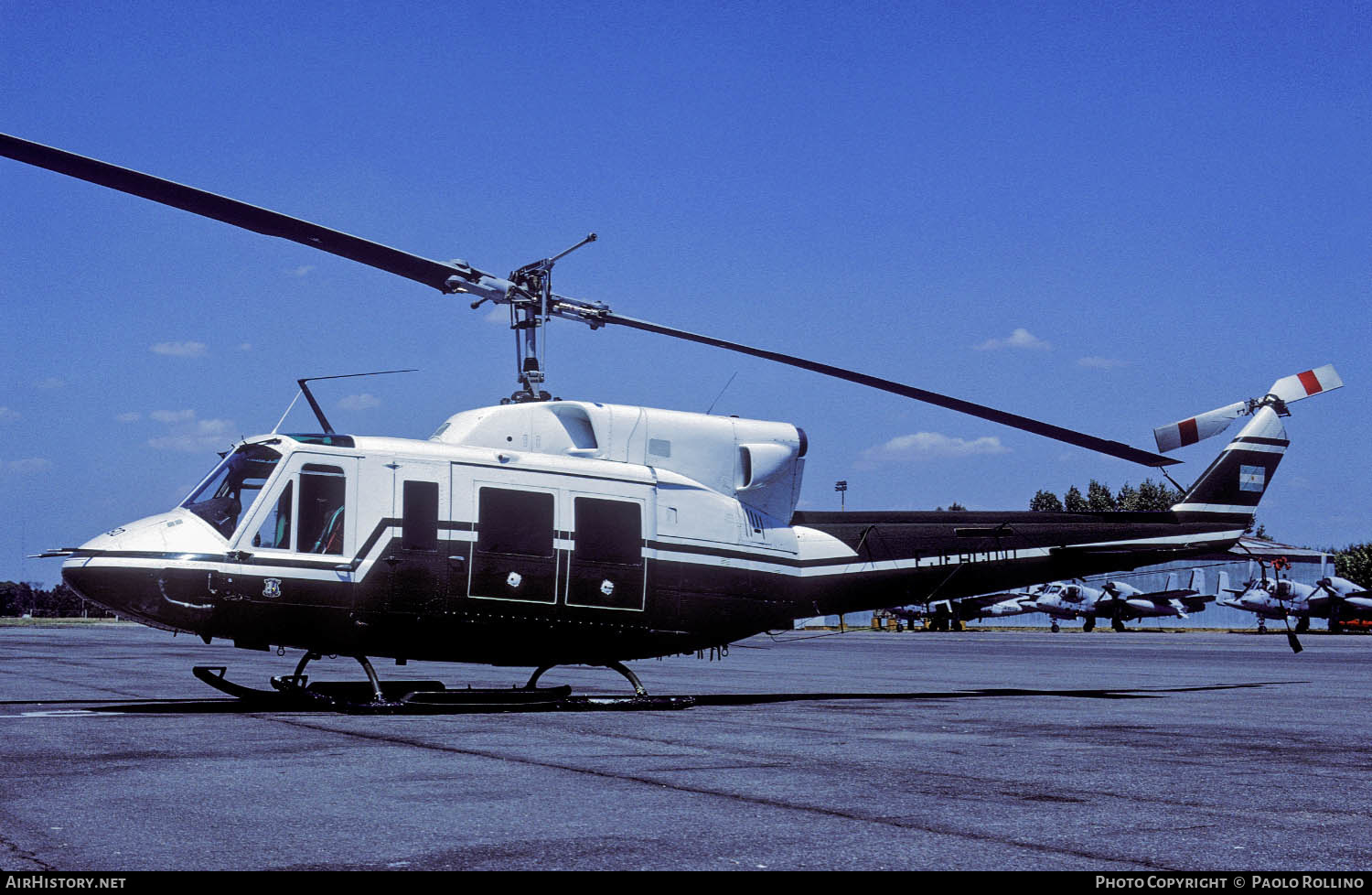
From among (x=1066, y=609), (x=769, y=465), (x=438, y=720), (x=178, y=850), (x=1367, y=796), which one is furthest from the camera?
(x=1066, y=609)

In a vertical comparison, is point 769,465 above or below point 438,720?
above

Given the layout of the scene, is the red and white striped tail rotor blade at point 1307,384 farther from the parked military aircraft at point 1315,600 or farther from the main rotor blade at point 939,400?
the parked military aircraft at point 1315,600

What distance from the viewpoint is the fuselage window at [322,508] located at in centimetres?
1333

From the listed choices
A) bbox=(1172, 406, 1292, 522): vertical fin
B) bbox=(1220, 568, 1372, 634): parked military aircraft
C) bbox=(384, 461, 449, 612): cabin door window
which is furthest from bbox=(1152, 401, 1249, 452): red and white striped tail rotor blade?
bbox=(1220, 568, 1372, 634): parked military aircraft

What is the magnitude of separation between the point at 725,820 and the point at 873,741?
15.0 feet

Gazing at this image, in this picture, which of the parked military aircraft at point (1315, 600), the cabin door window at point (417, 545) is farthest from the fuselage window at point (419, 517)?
the parked military aircraft at point (1315, 600)

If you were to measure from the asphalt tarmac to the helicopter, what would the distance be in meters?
1.05

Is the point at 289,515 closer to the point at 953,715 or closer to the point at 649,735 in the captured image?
the point at 649,735

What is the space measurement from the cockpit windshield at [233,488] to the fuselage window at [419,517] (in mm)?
1452

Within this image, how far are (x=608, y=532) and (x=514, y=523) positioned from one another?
1196 millimetres

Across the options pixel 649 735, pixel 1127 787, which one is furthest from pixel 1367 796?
pixel 649 735

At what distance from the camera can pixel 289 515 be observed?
1326cm

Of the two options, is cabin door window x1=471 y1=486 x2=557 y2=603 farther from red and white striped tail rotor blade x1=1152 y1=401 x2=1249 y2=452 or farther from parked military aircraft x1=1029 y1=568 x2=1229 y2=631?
parked military aircraft x1=1029 y1=568 x2=1229 y2=631

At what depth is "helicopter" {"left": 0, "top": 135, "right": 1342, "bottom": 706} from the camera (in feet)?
41.9
